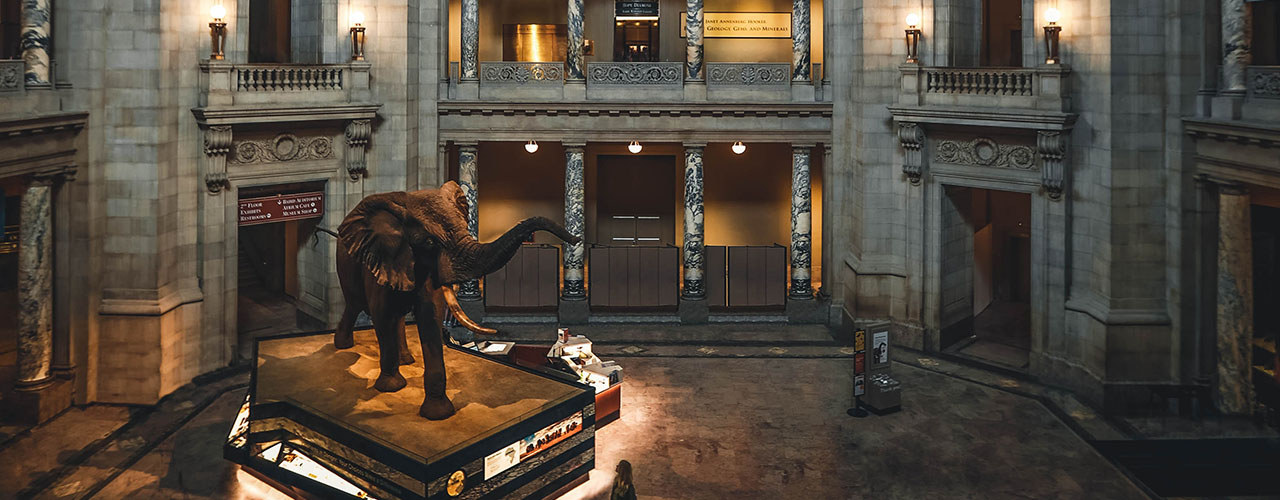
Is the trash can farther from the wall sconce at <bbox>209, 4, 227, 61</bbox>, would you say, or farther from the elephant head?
the wall sconce at <bbox>209, 4, 227, 61</bbox>

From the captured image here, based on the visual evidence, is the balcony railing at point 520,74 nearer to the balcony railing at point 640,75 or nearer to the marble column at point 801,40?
the balcony railing at point 640,75

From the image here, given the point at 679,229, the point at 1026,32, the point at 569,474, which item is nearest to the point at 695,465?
the point at 569,474

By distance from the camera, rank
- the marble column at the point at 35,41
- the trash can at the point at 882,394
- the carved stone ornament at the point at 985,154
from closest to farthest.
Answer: the marble column at the point at 35,41, the trash can at the point at 882,394, the carved stone ornament at the point at 985,154

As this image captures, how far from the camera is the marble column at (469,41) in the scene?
24.2m

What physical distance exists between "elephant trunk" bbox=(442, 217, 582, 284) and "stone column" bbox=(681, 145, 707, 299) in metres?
12.1

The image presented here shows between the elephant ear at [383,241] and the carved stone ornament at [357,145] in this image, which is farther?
the carved stone ornament at [357,145]

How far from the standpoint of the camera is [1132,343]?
1852 centimetres

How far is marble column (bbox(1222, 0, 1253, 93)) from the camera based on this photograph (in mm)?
17016

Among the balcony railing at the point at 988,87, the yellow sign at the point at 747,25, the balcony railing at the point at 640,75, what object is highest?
the yellow sign at the point at 747,25

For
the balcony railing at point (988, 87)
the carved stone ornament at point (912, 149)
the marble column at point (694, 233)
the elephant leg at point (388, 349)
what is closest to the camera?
the elephant leg at point (388, 349)

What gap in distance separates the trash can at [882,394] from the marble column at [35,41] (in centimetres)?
1451

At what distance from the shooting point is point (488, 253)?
A: 12750 millimetres

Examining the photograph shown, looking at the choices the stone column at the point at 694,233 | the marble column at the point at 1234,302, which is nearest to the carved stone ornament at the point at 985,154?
the marble column at the point at 1234,302

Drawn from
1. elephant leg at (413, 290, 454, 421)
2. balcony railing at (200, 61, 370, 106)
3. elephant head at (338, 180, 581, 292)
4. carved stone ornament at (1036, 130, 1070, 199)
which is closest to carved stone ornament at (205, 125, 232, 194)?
balcony railing at (200, 61, 370, 106)
